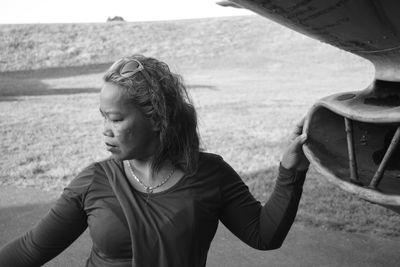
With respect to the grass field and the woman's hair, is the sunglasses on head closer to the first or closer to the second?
the woman's hair

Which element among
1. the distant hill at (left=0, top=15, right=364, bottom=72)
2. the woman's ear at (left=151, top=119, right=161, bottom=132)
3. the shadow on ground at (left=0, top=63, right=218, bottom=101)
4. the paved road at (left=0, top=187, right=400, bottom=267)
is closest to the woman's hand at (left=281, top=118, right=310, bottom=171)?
the woman's ear at (left=151, top=119, right=161, bottom=132)

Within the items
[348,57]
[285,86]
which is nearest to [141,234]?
[285,86]

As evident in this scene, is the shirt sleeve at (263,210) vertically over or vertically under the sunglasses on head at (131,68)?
under

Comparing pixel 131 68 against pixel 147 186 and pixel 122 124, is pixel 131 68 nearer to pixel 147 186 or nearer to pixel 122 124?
pixel 122 124

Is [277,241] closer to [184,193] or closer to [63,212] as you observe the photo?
[184,193]

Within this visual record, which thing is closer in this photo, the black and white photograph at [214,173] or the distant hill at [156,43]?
the black and white photograph at [214,173]

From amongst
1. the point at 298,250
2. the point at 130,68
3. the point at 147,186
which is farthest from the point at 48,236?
the point at 298,250

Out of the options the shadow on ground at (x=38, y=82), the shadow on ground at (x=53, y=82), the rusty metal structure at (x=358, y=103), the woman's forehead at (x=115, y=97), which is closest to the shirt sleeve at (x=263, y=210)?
the rusty metal structure at (x=358, y=103)

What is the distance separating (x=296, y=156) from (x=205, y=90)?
1272 cm

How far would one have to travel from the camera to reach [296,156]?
1.64 m

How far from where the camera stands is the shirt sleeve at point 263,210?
5.38ft

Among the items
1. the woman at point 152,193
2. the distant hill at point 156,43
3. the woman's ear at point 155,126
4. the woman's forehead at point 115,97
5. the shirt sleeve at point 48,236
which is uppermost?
the woman's forehead at point 115,97

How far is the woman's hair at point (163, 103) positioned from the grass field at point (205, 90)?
1.23 m

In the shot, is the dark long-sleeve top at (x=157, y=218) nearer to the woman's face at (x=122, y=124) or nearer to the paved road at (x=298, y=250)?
the woman's face at (x=122, y=124)
